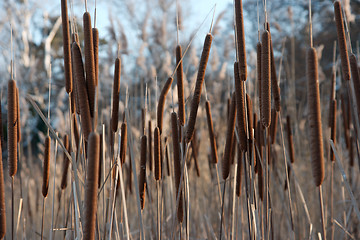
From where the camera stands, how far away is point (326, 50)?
15.2 feet

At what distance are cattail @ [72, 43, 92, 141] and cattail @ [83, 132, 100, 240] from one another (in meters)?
0.13

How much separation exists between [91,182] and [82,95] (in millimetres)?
171

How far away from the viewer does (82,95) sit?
0.57 metres

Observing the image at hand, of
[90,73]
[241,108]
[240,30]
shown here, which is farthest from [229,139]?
[90,73]

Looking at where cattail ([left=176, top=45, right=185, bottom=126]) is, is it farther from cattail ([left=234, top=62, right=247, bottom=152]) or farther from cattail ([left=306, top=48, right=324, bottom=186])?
cattail ([left=306, top=48, right=324, bottom=186])

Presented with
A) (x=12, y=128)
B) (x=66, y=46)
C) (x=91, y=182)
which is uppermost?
(x=66, y=46)

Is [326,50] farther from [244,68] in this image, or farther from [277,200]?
[244,68]

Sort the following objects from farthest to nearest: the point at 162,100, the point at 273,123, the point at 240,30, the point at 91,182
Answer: the point at 273,123 → the point at 162,100 → the point at 240,30 → the point at 91,182

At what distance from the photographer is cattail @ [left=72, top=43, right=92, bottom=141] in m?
0.57

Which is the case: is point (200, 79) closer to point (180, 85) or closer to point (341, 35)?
point (180, 85)

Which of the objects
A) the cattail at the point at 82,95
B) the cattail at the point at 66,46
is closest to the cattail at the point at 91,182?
the cattail at the point at 82,95

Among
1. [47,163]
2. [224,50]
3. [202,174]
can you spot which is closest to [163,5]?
[224,50]

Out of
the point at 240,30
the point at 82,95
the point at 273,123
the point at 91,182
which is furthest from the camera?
the point at 273,123

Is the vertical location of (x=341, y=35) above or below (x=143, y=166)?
above
